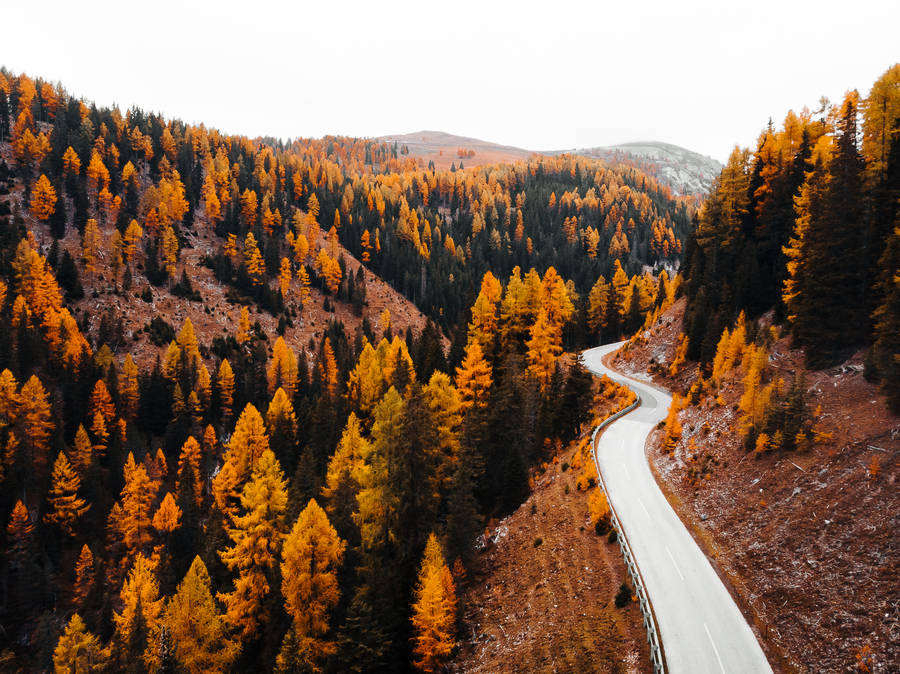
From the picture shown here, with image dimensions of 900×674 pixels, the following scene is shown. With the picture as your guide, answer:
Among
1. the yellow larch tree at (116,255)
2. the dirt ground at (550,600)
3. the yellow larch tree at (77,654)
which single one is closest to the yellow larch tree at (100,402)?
the yellow larch tree at (116,255)

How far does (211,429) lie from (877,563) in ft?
251

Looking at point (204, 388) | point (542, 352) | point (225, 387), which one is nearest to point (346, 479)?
point (542, 352)

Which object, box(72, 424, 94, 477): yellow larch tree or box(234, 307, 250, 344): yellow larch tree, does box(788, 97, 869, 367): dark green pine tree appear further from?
box(234, 307, 250, 344): yellow larch tree

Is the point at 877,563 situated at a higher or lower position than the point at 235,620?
higher

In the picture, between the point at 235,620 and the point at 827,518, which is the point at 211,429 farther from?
the point at 827,518

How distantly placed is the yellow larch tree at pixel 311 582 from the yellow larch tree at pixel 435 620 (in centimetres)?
581

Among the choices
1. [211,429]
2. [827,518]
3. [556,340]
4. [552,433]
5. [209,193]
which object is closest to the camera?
[827,518]

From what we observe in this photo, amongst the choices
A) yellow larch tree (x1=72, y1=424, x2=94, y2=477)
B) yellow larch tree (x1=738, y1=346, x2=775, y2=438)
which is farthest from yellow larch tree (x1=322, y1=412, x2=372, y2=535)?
yellow larch tree (x1=72, y1=424, x2=94, y2=477)

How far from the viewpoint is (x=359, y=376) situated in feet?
184

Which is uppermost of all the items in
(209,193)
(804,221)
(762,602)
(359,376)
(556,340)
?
(209,193)

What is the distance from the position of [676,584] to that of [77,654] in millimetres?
47509

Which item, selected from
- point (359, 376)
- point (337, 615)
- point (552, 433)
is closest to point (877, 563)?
point (552, 433)

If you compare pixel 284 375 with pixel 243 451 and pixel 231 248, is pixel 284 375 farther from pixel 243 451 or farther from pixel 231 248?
pixel 231 248

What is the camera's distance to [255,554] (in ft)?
91.1
